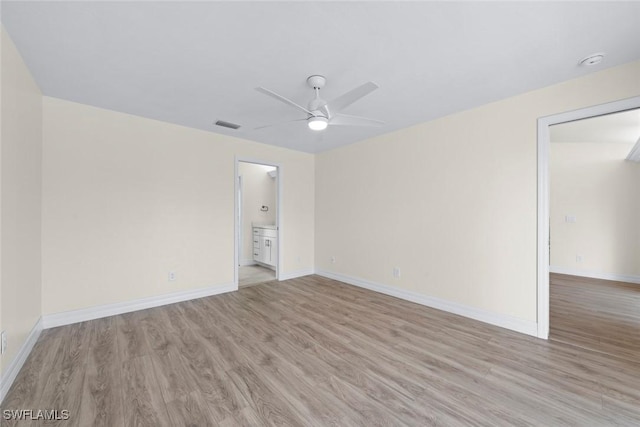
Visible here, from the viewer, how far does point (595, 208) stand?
15.8 ft

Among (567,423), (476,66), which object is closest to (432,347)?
(567,423)

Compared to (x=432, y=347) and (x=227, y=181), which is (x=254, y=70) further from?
(x=432, y=347)

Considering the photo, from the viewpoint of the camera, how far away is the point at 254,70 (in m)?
2.17

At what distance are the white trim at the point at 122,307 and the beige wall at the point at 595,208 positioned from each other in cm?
660

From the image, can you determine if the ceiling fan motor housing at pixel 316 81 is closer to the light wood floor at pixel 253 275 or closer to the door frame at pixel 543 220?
the door frame at pixel 543 220

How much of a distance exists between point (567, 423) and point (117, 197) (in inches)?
178

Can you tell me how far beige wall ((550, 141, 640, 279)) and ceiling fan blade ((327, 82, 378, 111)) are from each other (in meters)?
5.60

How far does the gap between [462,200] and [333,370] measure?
2429 mm

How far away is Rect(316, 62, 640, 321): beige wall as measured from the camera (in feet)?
8.47

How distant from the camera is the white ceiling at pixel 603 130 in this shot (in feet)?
11.5

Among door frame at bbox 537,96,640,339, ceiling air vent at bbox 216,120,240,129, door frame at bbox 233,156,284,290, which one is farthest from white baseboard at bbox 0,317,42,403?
door frame at bbox 537,96,640,339

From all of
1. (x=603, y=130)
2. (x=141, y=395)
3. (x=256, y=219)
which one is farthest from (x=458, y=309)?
(x=256, y=219)

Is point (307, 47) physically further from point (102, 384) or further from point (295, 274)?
point (295, 274)
